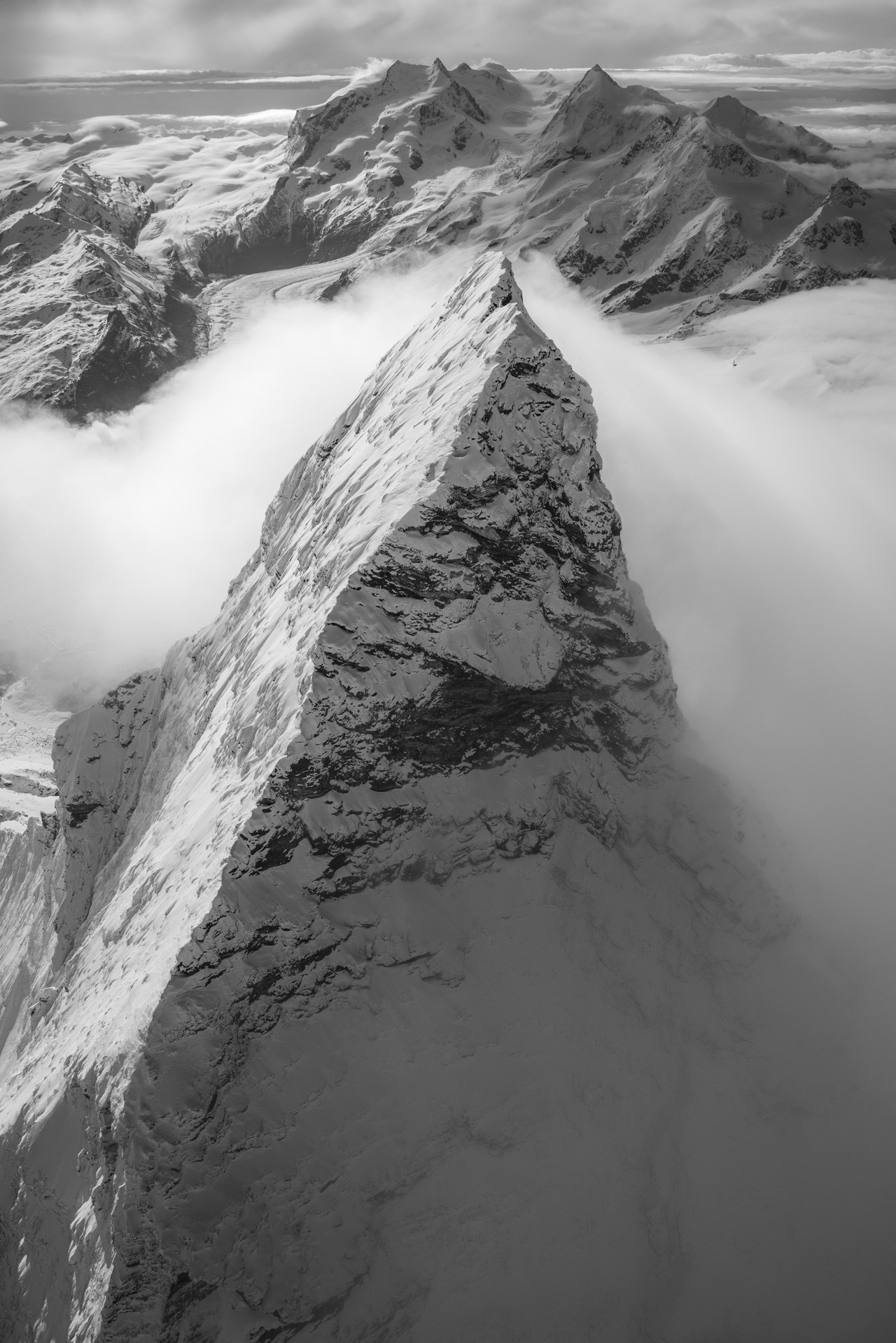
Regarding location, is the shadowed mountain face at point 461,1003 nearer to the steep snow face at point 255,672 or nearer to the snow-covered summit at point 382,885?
the snow-covered summit at point 382,885

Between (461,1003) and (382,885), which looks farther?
(461,1003)

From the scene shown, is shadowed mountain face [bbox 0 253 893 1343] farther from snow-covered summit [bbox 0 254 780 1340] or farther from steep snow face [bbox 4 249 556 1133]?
steep snow face [bbox 4 249 556 1133]

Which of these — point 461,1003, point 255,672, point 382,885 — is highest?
point 255,672

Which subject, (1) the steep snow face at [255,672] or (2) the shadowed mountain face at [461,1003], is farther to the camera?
(1) the steep snow face at [255,672]

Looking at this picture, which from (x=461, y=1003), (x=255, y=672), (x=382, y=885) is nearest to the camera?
(x=382, y=885)

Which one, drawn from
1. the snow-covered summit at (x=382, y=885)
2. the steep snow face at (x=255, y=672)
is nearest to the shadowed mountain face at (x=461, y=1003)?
the snow-covered summit at (x=382, y=885)

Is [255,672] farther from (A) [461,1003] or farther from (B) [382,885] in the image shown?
(A) [461,1003]

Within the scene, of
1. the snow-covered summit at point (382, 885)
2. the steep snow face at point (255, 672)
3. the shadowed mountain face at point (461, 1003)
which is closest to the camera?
the snow-covered summit at point (382, 885)

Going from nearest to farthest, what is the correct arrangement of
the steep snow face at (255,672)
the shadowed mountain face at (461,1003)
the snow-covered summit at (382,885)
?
the snow-covered summit at (382,885) → the shadowed mountain face at (461,1003) → the steep snow face at (255,672)

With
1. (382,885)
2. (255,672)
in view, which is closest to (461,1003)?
(382,885)

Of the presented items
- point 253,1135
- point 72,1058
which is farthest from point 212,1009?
point 72,1058

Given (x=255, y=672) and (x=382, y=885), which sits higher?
(x=255, y=672)
